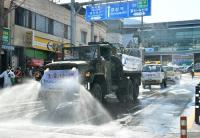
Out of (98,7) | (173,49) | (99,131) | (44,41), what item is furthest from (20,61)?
(173,49)

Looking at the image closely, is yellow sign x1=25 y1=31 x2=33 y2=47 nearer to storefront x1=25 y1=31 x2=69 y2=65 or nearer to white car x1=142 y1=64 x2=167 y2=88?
storefront x1=25 y1=31 x2=69 y2=65

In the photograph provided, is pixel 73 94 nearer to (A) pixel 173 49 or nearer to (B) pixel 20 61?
(B) pixel 20 61

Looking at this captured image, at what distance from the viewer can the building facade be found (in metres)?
31.8

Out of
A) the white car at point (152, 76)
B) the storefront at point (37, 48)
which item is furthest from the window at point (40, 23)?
the white car at point (152, 76)

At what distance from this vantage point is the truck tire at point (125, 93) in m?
19.7

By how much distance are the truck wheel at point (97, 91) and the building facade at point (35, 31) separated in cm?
1218

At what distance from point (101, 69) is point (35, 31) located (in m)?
19.2

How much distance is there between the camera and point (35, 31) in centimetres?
3488

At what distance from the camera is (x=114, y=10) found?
33594 mm

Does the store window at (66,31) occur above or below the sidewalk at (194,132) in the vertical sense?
above

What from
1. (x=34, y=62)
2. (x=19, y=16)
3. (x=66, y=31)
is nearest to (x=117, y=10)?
(x=19, y=16)

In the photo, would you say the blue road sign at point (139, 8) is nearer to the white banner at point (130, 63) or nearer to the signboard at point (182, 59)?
the white banner at point (130, 63)

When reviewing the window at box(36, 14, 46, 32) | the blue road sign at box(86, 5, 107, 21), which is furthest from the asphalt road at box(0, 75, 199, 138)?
the window at box(36, 14, 46, 32)

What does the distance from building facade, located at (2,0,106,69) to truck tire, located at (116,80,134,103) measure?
9.31m
